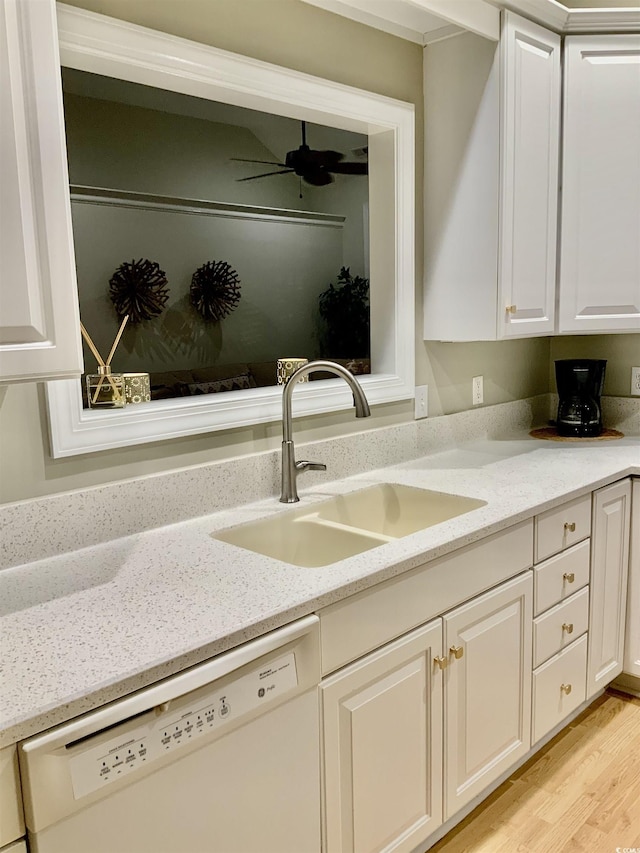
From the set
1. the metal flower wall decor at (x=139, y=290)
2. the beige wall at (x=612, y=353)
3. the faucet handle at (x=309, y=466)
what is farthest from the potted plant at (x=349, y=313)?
the faucet handle at (x=309, y=466)

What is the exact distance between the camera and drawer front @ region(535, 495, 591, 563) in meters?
1.99

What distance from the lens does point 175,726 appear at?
1108 millimetres

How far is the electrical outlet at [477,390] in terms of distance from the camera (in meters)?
2.73

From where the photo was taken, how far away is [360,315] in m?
4.07

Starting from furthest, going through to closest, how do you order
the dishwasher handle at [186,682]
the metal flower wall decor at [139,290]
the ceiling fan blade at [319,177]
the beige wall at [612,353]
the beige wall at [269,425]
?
the metal flower wall decor at [139,290] < the ceiling fan blade at [319,177] < the beige wall at [612,353] < the beige wall at [269,425] < the dishwasher handle at [186,682]

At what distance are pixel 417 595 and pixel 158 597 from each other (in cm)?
58

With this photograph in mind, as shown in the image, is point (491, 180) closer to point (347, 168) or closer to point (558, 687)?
point (558, 687)

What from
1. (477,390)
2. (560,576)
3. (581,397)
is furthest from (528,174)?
(560,576)

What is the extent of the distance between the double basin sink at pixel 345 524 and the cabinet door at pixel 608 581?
56 centimetres

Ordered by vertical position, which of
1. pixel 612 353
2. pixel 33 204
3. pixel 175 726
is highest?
pixel 33 204

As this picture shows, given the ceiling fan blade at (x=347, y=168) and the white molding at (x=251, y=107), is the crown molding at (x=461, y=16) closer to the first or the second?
the white molding at (x=251, y=107)

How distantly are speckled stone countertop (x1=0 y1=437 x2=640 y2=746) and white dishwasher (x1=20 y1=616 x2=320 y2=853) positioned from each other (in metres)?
0.04

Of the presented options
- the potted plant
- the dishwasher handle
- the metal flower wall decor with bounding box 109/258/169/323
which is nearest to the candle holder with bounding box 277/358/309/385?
the dishwasher handle

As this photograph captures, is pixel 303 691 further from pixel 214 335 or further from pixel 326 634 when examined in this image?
pixel 214 335
